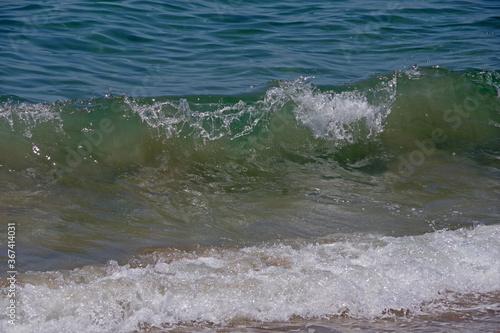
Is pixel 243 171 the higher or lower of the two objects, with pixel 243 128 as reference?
lower

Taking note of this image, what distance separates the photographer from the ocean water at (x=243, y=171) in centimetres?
370

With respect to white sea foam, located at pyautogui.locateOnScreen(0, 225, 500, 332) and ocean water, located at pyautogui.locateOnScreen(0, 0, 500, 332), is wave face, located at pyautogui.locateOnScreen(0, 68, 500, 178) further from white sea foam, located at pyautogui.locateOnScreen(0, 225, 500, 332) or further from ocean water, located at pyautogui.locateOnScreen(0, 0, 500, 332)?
white sea foam, located at pyautogui.locateOnScreen(0, 225, 500, 332)

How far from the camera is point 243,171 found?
632cm

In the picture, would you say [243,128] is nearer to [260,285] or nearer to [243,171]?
[243,171]

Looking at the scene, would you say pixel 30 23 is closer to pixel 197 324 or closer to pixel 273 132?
pixel 273 132

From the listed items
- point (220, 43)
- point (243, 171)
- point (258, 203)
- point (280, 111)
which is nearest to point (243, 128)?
point (280, 111)

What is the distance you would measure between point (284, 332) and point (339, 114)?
14.1 feet

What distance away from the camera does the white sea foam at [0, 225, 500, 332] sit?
3502 mm

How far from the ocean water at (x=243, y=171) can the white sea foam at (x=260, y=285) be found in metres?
0.01

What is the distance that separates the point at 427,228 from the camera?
16.2 feet

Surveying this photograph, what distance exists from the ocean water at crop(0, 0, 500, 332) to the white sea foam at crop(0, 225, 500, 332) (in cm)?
1

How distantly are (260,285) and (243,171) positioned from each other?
103 inches

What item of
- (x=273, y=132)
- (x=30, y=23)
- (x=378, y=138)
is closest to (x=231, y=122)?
(x=273, y=132)

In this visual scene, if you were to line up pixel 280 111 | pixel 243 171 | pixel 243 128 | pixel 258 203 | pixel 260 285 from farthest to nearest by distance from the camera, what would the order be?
pixel 280 111
pixel 243 128
pixel 243 171
pixel 258 203
pixel 260 285
